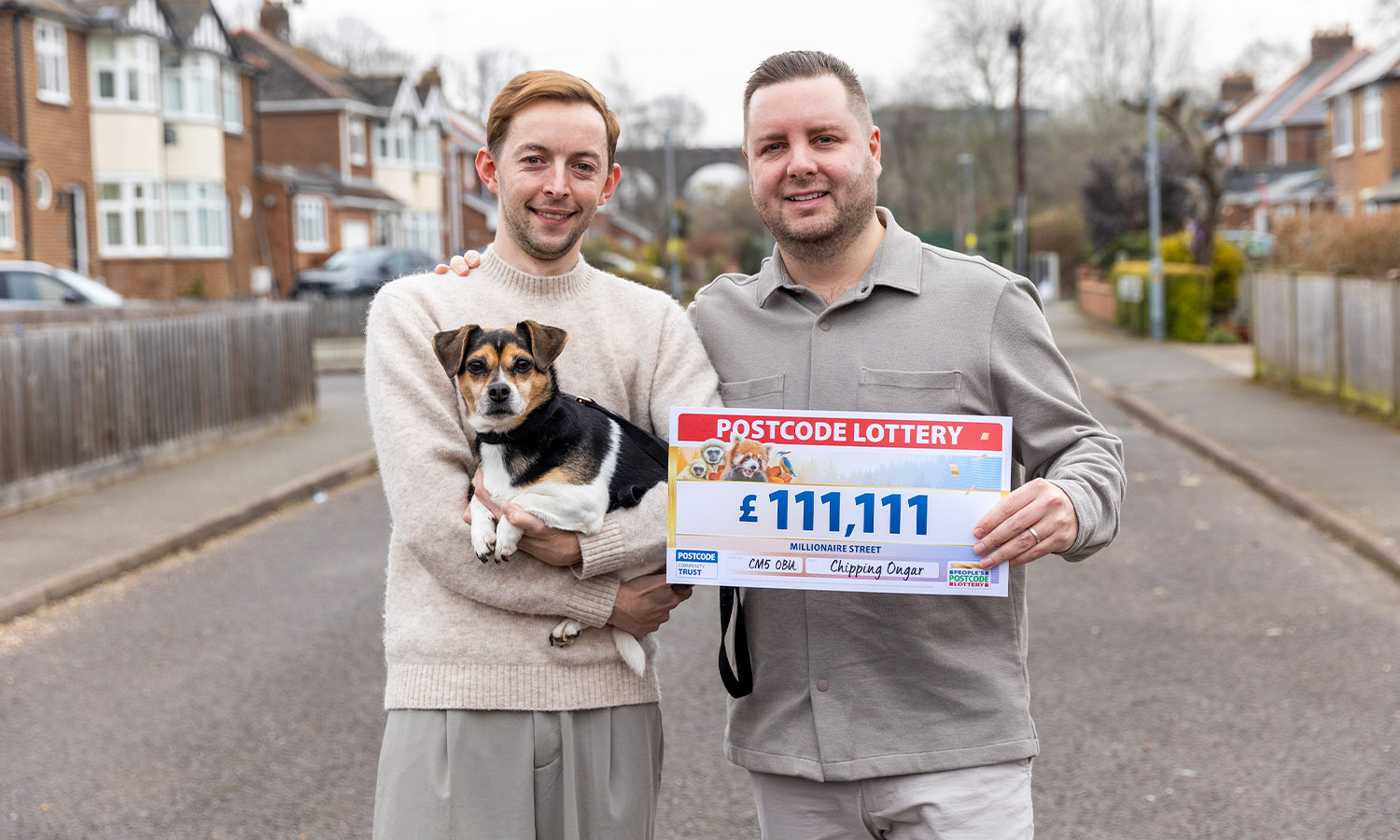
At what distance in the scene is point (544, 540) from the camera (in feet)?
8.47

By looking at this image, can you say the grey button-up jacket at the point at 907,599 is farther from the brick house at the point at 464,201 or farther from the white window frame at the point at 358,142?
the brick house at the point at 464,201

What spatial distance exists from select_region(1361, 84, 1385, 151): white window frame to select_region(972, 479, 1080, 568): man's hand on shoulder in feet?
150

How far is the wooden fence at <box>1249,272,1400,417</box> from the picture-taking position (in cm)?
1471

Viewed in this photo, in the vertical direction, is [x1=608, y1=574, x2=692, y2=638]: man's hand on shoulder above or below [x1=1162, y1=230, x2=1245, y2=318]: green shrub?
below

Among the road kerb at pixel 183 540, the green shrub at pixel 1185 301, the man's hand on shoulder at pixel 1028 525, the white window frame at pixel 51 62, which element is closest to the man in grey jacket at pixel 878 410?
the man's hand on shoulder at pixel 1028 525

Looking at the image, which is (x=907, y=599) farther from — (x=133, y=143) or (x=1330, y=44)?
(x=1330, y=44)

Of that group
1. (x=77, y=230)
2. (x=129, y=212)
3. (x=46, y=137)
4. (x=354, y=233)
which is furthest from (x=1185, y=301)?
(x=354, y=233)

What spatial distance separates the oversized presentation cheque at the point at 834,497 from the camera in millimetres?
2607

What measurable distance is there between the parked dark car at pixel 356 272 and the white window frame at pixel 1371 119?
28720mm

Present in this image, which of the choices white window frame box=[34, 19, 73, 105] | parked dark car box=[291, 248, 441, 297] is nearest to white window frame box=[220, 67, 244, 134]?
parked dark car box=[291, 248, 441, 297]

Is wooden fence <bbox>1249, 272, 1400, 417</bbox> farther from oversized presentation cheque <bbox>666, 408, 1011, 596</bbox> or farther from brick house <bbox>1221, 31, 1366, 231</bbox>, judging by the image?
brick house <bbox>1221, 31, 1366, 231</bbox>

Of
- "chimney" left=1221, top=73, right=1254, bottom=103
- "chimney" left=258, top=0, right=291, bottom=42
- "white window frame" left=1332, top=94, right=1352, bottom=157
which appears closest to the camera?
"white window frame" left=1332, top=94, right=1352, bottom=157

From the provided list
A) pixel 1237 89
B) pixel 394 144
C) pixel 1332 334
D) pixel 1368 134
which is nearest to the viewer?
pixel 1332 334

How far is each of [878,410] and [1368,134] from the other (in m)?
47.2
